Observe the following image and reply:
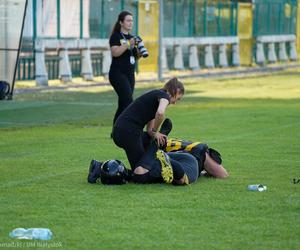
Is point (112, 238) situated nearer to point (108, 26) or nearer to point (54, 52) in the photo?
point (54, 52)

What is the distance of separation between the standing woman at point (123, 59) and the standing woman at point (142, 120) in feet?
13.8

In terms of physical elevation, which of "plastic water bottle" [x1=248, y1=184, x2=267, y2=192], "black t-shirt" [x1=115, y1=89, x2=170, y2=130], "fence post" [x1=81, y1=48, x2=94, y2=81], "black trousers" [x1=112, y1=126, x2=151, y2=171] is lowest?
"fence post" [x1=81, y1=48, x2=94, y2=81]

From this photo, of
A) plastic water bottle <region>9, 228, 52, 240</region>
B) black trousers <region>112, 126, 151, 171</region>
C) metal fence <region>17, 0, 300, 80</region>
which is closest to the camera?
plastic water bottle <region>9, 228, 52, 240</region>

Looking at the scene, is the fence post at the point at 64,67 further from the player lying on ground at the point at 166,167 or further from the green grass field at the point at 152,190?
the player lying on ground at the point at 166,167

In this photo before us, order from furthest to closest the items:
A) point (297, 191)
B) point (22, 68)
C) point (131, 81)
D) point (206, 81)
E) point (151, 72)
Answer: point (151, 72) → point (206, 81) → point (22, 68) → point (131, 81) → point (297, 191)

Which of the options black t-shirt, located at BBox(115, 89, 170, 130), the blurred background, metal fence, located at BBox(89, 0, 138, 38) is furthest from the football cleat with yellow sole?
metal fence, located at BBox(89, 0, 138, 38)

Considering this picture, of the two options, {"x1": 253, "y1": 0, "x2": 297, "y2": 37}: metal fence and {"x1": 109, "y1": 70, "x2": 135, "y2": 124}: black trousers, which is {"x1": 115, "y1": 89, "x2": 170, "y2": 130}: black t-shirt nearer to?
{"x1": 109, "y1": 70, "x2": 135, "y2": 124}: black trousers

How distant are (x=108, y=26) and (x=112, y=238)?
2716 cm

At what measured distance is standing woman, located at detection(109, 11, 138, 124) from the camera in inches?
642

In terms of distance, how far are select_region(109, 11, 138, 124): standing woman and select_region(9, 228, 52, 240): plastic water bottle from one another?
303 inches

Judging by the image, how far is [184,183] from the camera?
37.9 ft

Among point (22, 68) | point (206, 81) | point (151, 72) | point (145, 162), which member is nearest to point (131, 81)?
point (145, 162)

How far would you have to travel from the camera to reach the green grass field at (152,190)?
880 cm

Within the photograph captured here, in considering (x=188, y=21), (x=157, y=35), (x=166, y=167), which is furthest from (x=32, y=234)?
(x=188, y=21)
